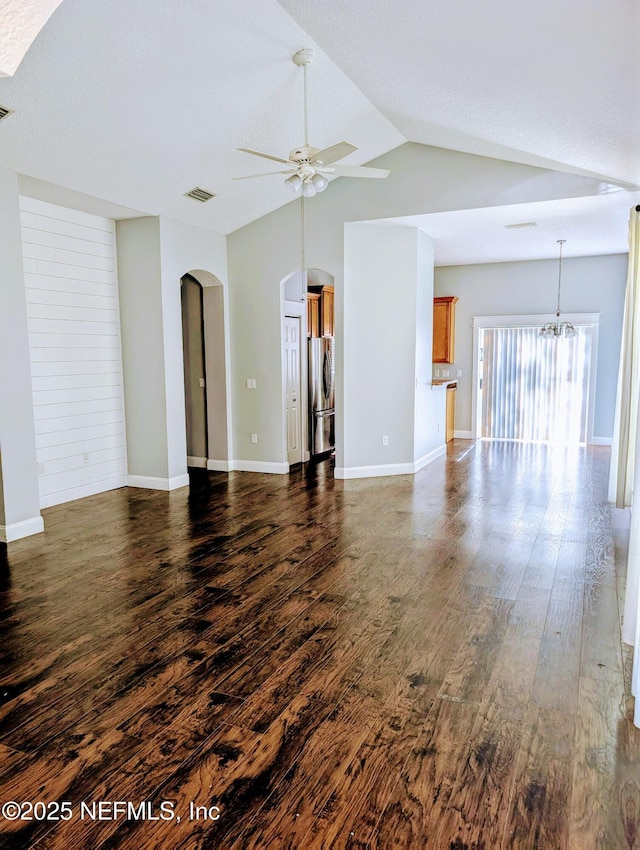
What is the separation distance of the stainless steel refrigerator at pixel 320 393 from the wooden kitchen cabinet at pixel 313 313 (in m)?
0.19

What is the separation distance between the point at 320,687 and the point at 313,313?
612 centimetres

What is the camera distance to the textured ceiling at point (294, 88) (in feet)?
9.61

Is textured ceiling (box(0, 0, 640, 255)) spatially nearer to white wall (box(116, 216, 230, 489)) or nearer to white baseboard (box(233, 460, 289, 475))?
white wall (box(116, 216, 230, 489))

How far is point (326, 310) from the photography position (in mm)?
8266

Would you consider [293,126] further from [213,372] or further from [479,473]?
[479,473]

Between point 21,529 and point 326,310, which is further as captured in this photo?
point 326,310

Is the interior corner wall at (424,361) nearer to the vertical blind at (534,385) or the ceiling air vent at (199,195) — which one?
the vertical blind at (534,385)

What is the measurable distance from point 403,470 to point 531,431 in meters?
3.57

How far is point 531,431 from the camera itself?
9.34m

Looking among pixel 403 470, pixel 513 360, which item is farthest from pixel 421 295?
pixel 513 360

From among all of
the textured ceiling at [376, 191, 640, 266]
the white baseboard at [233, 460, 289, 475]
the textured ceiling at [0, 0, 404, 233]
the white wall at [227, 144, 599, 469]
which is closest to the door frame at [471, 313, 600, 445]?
the textured ceiling at [376, 191, 640, 266]

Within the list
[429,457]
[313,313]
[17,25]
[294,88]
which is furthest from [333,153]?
[429,457]

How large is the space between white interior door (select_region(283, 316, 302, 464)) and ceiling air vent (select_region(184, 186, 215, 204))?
1.74 meters

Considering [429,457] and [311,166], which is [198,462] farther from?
[311,166]
